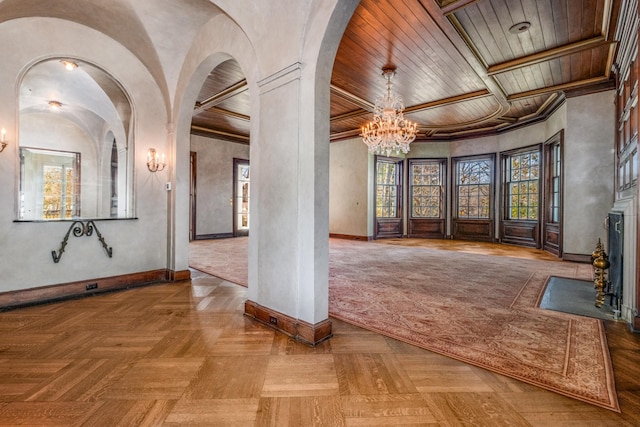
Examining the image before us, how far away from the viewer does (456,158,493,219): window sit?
892 centimetres

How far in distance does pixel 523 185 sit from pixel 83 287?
9653 millimetres

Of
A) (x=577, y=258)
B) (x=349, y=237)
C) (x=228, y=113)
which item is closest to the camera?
(x=577, y=258)

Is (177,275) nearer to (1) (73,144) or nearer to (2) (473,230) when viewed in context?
(1) (73,144)

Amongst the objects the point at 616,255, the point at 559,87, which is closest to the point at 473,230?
the point at 559,87

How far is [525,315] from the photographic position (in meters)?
2.88

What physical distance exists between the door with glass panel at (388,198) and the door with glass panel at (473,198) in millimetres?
1759

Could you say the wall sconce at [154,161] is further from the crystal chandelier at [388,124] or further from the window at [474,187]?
the window at [474,187]

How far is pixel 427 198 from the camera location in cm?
982

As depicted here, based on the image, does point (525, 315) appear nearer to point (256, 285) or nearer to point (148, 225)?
point (256, 285)

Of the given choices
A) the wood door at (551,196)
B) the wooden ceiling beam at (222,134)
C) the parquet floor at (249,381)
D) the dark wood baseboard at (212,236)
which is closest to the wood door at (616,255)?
the parquet floor at (249,381)

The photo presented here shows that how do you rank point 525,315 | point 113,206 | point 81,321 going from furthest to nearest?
1. point 113,206
2. point 525,315
3. point 81,321

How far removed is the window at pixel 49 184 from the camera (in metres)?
3.24

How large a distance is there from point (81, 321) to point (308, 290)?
2164 millimetres

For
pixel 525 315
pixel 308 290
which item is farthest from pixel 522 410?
pixel 525 315
